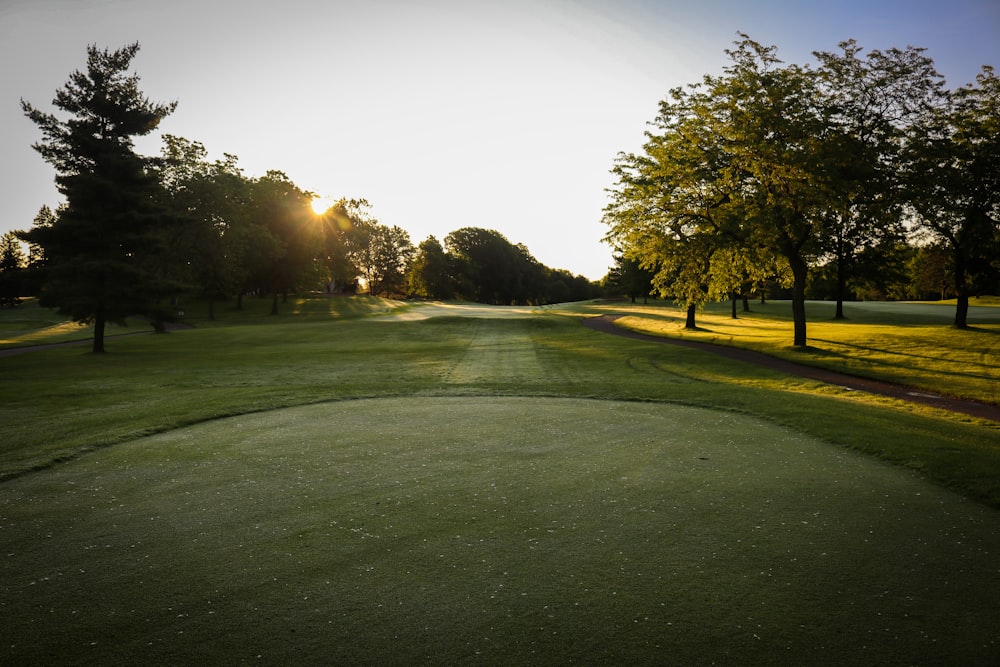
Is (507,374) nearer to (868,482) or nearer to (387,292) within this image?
(868,482)

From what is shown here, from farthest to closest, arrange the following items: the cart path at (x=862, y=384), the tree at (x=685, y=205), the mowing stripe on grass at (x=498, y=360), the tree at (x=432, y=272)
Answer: the tree at (x=432, y=272) < the tree at (x=685, y=205) < the mowing stripe on grass at (x=498, y=360) < the cart path at (x=862, y=384)

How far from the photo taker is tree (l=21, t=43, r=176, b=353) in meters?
29.8

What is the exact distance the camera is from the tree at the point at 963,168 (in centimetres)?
3003

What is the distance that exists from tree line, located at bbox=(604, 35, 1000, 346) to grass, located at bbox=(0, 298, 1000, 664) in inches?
721

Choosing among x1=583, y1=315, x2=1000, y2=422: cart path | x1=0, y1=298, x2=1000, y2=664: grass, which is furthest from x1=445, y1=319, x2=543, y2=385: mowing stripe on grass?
x1=583, y1=315, x2=1000, y2=422: cart path

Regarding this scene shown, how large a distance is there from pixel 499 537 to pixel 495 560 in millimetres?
494

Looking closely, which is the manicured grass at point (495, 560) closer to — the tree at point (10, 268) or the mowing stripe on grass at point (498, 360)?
the mowing stripe on grass at point (498, 360)

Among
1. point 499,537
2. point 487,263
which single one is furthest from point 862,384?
point 487,263

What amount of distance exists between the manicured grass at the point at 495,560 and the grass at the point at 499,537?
0.08 feet

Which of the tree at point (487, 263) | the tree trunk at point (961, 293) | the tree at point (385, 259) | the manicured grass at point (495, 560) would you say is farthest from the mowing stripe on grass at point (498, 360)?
the tree at point (385, 259)

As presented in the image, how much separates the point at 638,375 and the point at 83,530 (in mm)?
19272

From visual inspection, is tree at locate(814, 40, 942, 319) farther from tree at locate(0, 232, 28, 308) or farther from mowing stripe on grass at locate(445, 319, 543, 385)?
tree at locate(0, 232, 28, 308)

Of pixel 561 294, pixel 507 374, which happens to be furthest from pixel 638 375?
pixel 561 294

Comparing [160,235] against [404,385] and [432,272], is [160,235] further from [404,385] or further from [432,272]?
[432,272]
